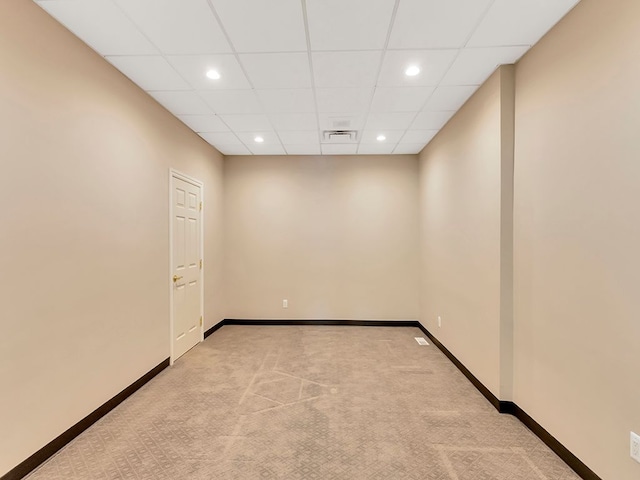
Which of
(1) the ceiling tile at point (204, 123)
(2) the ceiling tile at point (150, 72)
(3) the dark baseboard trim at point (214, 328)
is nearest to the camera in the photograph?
(2) the ceiling tile at point (150, 72)

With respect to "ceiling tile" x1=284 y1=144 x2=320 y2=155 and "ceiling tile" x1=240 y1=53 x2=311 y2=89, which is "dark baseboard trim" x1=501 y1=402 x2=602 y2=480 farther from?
"ceiling tile" x1=284 y1=144 x2=320 y2=155

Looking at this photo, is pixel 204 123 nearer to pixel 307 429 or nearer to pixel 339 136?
pixel 339 136

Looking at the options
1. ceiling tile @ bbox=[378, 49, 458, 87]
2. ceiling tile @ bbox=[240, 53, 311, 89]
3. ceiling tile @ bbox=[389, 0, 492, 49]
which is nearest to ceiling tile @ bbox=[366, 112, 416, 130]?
ceiling tile @ bbox=[378, 49, 458, 87]

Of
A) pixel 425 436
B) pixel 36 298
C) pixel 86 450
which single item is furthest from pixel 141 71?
pixel 425 436

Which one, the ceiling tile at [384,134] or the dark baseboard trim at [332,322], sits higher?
the ceiling tile at [384,134]

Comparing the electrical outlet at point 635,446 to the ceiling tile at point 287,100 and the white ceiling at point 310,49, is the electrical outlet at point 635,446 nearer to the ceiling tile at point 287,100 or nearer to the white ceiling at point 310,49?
the white ceiling at point 310,49

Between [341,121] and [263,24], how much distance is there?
1707 mm

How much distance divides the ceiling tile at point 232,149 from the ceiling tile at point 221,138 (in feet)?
0.47

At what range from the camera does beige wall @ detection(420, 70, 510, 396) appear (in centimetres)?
256

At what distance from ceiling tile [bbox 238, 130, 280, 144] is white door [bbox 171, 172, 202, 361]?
90cm

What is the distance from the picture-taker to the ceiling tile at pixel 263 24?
71.9 inches

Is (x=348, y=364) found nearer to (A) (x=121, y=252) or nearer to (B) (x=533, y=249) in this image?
(B) (x=533, y=249)

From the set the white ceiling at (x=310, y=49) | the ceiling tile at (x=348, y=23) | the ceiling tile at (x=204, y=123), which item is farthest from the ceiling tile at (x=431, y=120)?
the ceiling tile at (x=204, y=123)

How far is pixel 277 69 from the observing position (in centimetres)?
249
